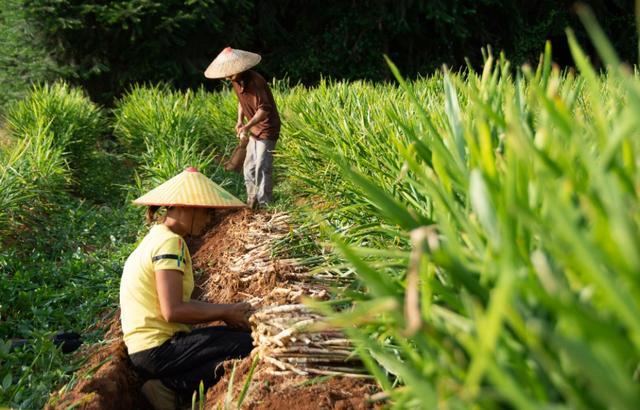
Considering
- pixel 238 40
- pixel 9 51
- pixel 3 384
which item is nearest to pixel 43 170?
pixel 3 384

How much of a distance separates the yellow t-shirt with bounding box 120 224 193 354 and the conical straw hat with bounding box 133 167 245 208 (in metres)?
→ 0.13

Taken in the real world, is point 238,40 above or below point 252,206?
above

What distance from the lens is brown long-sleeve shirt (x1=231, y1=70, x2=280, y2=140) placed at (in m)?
6.88

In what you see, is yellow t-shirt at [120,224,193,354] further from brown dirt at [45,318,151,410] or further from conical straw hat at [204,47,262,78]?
conical straw hat at [204,47,262,78]

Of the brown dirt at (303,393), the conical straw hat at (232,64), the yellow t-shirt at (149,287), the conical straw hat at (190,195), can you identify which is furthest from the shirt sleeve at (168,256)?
the conical straw hat at (232,64)

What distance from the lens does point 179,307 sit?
3.24 m

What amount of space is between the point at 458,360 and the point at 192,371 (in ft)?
8.26

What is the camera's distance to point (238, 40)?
60.3ft

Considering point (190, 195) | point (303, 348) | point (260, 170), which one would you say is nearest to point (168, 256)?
point (190, 195)

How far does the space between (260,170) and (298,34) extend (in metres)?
13.9

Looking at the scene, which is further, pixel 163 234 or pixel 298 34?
pixel 298 34

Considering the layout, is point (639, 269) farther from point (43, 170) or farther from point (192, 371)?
point (43, 170)

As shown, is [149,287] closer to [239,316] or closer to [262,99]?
[239,316]

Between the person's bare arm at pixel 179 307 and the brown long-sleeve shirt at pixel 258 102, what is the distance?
371 centimetres
